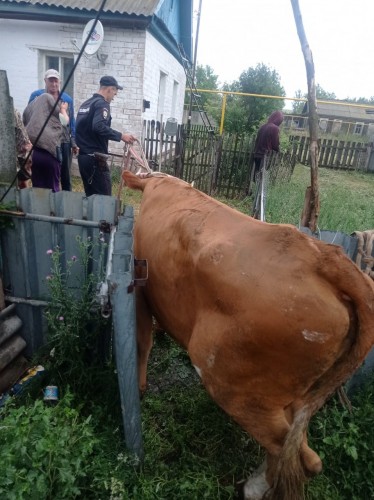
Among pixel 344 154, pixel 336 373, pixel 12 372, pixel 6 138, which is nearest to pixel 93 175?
pixel 6 138

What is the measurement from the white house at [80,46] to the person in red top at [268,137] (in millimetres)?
3024

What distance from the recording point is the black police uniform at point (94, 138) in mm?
4902

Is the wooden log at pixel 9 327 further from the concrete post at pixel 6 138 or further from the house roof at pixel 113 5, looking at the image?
the house roof at pixel 113 5

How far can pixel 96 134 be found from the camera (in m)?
5.09

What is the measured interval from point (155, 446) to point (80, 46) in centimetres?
955

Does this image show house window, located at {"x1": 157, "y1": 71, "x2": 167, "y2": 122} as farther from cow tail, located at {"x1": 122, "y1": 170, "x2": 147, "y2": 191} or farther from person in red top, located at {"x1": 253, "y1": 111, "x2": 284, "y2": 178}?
cow tail, located at {"x1": 122, "y1": 170, "x2": 147, "y2": 191}

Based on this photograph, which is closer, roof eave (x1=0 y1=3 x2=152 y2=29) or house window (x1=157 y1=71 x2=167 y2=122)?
roof eave (x1=0 y1=3 x2=152 y2=29)

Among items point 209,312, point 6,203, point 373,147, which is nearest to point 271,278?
point 209,312

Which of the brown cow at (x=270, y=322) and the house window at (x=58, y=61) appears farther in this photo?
the house window at (x=58, y=61)

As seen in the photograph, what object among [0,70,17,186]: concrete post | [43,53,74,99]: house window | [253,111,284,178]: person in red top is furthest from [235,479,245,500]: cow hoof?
[43,53,74,99]: house window

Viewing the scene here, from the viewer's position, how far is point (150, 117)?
11.1 m

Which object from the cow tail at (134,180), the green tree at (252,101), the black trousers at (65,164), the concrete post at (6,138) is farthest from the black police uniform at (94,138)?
the green tree at (252,101)

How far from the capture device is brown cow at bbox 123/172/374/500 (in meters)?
1.58

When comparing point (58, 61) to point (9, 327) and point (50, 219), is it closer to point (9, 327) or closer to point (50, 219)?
point (50, 219)
